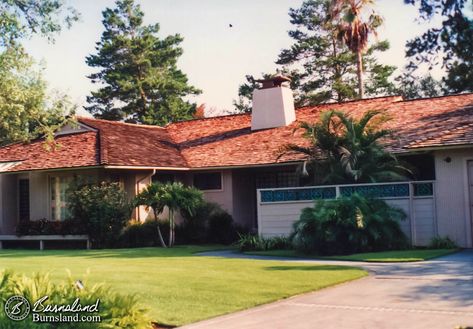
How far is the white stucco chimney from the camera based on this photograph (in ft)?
87.6

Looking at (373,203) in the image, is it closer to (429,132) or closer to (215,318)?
(429,132)

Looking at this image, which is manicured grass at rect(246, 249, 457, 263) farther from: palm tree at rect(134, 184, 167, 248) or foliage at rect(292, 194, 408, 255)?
palm tree at rect(134, 184, 167, 248)

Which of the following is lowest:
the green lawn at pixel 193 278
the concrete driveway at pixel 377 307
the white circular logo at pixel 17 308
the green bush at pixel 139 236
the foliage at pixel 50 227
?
the concrete driveway at pixel 377 307

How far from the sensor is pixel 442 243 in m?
17.6

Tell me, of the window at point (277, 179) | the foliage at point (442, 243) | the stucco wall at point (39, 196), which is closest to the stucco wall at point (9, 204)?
the stucco wall at point (39, 196)

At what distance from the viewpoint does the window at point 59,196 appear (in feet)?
80.1

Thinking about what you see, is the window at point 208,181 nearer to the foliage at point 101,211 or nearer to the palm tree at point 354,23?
the foliage at point 101,211

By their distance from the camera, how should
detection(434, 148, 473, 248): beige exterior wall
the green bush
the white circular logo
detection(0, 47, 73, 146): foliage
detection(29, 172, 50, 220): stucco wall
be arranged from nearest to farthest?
the white circular logo, detection(0, 47, 73, 146): foliage, detection(434, 148, 473, 248): beige exterior wall, the green bush, detection(29, 172, 50, 220): stucco wall

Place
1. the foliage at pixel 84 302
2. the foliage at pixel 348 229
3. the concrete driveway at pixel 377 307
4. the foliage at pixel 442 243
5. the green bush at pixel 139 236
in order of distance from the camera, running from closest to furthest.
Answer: the foliage at pixel 84 302 < the concrete driveway at pixel 377 307 < the foliage at pixel 348 229 < the foliage at pixel 442 243 < the green bush at pixel 139 236

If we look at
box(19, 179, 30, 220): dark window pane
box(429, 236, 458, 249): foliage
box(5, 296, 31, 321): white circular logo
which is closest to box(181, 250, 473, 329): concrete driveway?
box(5, 296, 31, 321): white circular logo

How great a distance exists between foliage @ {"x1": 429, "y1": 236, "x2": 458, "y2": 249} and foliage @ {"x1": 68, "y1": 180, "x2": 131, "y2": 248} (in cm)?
1002

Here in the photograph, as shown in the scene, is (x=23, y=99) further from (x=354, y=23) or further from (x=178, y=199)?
(x=354, y=23)

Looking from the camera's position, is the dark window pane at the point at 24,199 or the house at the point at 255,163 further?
the dark window pane at the point at 24,199

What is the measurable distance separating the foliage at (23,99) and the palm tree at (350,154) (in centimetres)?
819
